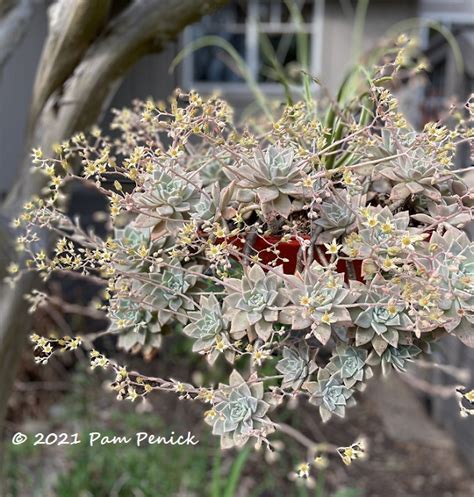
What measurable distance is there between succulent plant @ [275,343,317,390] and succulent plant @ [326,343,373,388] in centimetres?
3

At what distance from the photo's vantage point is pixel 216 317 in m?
0.92

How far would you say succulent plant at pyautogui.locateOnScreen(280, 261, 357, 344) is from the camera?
0.83 m

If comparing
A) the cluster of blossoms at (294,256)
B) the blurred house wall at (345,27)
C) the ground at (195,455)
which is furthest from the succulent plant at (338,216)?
the blurred house wall at (345,27)

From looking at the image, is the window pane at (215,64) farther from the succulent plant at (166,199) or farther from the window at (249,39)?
the succulent plant at (166,199)

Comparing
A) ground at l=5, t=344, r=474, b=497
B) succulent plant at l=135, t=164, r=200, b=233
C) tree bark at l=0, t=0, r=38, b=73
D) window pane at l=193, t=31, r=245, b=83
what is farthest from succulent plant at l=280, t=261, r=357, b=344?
window pane at l=193, t=31, r=245, b=83

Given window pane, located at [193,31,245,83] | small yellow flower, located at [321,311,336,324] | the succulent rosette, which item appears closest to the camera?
small yellow flower, located at [321,311,336,324]

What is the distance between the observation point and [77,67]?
5.19 ft

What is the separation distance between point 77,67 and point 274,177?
91cm

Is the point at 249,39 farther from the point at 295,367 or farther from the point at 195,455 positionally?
the point at 295,367

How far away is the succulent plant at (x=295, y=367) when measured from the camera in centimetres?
91

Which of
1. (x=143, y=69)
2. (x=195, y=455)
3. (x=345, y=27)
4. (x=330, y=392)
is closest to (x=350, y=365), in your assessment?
(x=330, y=392)

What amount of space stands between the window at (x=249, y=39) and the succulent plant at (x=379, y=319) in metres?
4.82

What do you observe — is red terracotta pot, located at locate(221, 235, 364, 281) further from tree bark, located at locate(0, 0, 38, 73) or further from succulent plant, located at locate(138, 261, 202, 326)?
tree bark, located at locate(0, 0, 38, 73)

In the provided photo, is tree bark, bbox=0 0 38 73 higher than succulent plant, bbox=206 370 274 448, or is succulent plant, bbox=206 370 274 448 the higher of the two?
tree bark, bbox=0 0 38 73
